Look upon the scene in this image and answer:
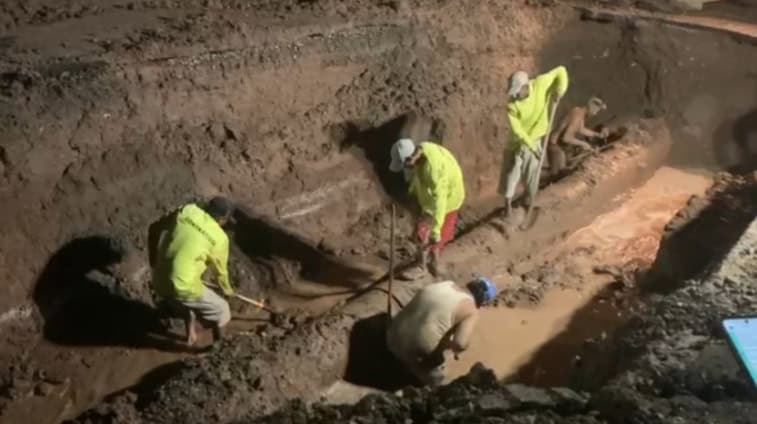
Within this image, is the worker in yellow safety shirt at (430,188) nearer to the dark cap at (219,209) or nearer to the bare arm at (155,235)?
the dark cap at (219,209)

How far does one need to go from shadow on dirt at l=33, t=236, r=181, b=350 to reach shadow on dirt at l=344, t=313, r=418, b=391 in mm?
1641

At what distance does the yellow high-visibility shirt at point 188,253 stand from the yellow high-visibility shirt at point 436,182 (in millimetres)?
1807

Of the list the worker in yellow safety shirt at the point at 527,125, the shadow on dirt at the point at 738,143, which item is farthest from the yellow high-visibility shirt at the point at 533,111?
the shadow on dirt at the point at 738,143

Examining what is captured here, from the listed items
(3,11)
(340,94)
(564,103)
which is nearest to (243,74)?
(340,94)

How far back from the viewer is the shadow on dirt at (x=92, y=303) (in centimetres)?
810

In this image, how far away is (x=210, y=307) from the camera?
7.93 meters

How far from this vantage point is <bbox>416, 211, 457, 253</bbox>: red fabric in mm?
8664

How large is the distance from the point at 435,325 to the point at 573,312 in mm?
1973

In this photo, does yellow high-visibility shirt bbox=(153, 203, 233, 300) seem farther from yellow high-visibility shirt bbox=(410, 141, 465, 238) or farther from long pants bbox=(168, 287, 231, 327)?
yellow high-visibility shirt bbox=(410, 141, 465, 238)

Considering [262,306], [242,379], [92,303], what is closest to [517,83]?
[262,306]

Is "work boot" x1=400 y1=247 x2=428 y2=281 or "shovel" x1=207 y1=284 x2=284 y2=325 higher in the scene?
"work boot" x1=400 y1=247 x2=428 y2=281

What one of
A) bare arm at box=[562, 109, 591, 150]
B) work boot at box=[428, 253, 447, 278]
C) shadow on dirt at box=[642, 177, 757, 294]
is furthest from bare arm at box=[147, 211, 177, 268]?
bare arm at box=[562, 109, 591, 150]

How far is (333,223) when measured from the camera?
9688 millimetres

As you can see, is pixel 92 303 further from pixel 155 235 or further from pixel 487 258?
pixel 487 258
